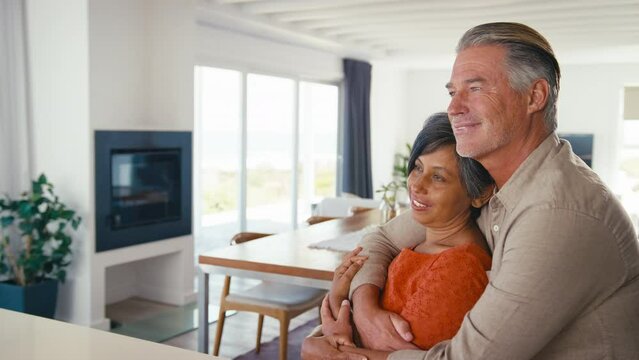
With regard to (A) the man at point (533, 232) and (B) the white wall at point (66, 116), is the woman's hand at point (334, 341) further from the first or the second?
(B) the white wall at point (66, 116)

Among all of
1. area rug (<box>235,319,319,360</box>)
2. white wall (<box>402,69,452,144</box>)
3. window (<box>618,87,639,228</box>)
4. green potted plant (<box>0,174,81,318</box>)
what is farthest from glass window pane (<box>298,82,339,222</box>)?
window (<box>618,87,639,228</box>)

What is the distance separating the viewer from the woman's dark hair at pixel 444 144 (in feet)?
4.92

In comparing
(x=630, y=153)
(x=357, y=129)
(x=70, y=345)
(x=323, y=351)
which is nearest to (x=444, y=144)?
(x=323, y=351)

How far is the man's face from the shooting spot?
50.5 inches

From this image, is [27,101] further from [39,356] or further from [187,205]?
[39,356]

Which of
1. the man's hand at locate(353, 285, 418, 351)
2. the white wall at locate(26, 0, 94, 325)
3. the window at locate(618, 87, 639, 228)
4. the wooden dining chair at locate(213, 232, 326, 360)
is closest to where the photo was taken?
the man's hand at locate(353, 285, 418, 351)

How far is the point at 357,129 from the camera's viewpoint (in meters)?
8.84

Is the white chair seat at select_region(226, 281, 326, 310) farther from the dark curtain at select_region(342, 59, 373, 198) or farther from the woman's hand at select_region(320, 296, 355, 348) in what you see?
the dark curtain at select_region(342, 59, 373, 198)

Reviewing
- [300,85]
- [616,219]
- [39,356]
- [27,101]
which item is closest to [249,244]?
[39,356]

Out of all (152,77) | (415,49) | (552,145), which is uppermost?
(415,49)

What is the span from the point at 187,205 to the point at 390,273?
3.81 metres

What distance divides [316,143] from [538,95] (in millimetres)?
7149

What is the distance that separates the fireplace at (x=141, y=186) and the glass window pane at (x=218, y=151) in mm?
1130

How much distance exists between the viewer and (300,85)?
7.96m
